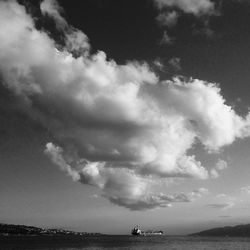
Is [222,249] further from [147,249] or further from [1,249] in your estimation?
[1,249]

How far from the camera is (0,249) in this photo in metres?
161

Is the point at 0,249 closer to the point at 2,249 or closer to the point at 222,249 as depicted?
the point at 2,249

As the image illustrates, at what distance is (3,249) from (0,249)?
138cm

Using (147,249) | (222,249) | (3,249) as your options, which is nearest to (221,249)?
(222,249)

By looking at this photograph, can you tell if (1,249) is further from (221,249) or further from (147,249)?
(221,249)

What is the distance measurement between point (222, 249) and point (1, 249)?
344ft

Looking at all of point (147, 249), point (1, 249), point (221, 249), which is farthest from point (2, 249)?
point (221, 249)


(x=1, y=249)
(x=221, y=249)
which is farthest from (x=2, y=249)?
(x=221, y=249)

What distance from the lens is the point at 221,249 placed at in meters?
Answer: 168

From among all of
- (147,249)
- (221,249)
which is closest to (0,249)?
(147,249)

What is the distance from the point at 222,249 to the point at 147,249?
3630 centimetres

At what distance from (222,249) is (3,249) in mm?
104128

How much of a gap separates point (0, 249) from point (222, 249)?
346ft

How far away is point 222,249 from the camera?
168m
